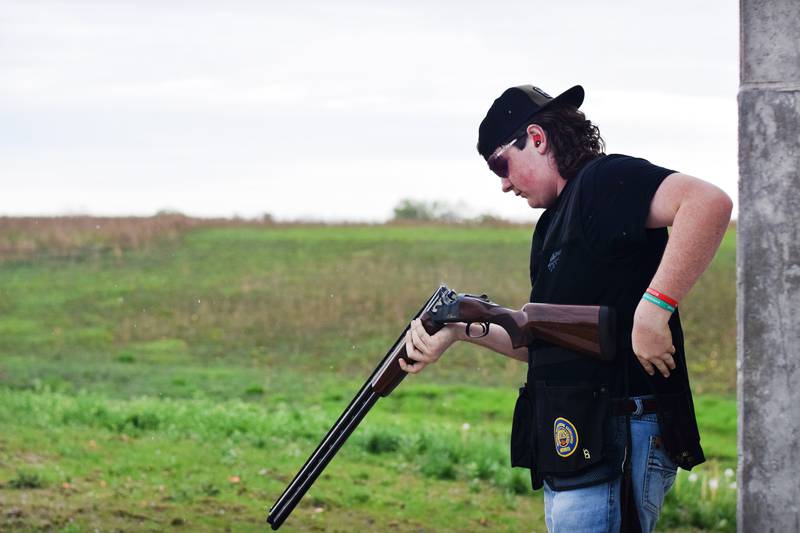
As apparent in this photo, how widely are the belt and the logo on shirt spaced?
51 cm

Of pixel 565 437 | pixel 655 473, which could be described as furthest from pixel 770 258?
pixel 565 437

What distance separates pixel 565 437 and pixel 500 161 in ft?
3.33

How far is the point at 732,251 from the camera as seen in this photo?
24.0 meters

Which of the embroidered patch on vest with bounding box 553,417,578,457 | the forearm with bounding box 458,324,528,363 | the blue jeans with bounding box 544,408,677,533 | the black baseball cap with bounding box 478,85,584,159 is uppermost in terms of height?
the black baseball cap with bounding box 478,85,584,159

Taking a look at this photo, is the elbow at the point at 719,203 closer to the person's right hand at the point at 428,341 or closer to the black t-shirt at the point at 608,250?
the black t-shirt at the point at 608,250

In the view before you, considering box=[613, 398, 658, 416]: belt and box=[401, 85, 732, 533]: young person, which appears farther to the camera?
box=[613, 398, 658, 416]: belt

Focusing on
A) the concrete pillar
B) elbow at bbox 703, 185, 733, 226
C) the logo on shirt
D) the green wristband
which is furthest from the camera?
the concrete pillar

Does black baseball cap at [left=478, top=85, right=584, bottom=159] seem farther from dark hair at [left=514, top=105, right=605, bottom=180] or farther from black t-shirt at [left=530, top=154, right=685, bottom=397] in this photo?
black t-shirt at [left=530, top=154, right=685, bottom=397]

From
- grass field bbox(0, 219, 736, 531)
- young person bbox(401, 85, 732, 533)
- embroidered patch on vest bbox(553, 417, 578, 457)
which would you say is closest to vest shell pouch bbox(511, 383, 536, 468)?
young person bbox(401, 85, 732, 533)

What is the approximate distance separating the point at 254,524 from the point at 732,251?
58.9 ft

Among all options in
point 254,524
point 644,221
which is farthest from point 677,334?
point 254,524

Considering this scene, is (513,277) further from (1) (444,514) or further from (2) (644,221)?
(2) (644,221)

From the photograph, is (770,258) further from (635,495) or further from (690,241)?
(635,495)

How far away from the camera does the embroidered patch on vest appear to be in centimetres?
383
